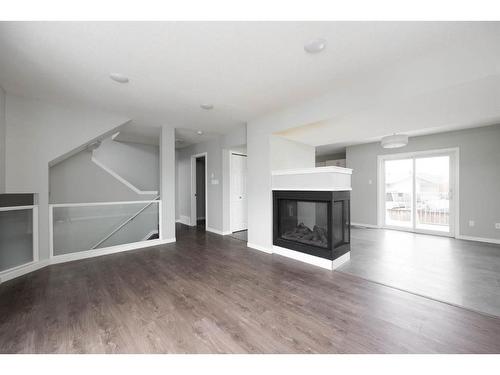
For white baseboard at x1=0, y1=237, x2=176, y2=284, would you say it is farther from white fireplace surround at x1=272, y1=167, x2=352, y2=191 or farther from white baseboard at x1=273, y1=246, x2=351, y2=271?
white fireplace surround at x1=272, y1=167, x2=352, y2=191

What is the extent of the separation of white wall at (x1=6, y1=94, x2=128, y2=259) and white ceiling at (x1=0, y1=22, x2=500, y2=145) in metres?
0.30

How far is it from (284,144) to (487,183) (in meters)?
4.40

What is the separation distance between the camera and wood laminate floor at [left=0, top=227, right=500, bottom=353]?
1545 millimetres

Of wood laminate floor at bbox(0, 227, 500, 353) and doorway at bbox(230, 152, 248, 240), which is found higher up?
doorway at bbox(230, 152, 248, 240)

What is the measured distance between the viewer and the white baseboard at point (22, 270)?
2.74 metres

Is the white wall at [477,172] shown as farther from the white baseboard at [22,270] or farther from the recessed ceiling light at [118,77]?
the white baseboard at [22,270]

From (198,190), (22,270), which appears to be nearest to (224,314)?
(22,270)

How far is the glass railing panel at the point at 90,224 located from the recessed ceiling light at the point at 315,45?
3931 mm

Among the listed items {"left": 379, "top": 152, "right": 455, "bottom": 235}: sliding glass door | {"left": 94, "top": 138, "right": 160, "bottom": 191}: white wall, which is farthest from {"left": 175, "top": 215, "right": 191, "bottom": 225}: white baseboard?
{"left": 379, "top": 152, "right": 455, "bottom": 235}: sliding glass door

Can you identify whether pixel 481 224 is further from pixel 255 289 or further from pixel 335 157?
pixel 255 289

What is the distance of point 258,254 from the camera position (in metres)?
3.74

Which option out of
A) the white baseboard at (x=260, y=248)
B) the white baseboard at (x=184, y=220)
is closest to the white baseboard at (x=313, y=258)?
the white baseboard at (x=260, y=248)

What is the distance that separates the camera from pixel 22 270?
9.59ft
